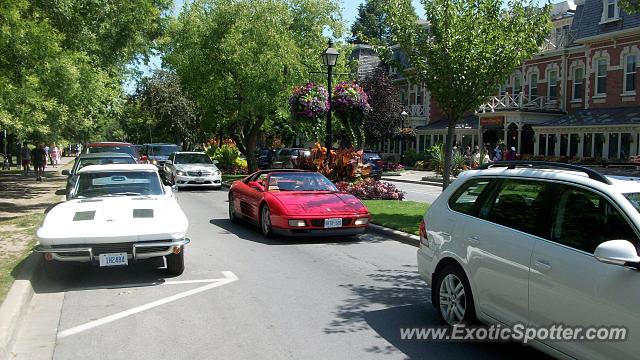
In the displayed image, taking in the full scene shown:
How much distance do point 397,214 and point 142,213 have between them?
24.2 ft

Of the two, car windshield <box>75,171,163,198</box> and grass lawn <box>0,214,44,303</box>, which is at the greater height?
car windshield <box>75,171,163,198</box>

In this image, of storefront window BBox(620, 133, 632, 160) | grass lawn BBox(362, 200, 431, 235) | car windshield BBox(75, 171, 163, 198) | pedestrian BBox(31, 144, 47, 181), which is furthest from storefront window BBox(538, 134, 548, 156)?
car windshield BBox(75, 171, 163, 198)

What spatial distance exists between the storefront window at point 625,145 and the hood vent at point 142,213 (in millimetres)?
26767

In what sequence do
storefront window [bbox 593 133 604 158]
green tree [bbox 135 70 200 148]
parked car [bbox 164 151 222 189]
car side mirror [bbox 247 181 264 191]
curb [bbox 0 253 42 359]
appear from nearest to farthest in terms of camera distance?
curb [bbox 0 253 42 359] → car side mirror [bbox 247 181 264 191] → parked car [bbox 164 151 222 189] → storefront window [bbox 593 133 604 158] → green tree [bbox 135 70 200 148]

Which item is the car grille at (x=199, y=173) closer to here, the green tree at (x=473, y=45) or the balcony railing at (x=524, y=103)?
the green tree at (x=473, y=45)

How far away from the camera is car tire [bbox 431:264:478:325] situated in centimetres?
521

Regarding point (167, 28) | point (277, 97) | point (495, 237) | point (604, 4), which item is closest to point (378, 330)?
point (495, 237)

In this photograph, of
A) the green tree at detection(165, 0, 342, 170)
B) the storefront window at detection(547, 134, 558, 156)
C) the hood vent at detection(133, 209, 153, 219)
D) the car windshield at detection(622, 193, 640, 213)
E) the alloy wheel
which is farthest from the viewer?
the storefront window at detection(547, 134, 558, 156)

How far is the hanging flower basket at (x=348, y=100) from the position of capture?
20.8 metres

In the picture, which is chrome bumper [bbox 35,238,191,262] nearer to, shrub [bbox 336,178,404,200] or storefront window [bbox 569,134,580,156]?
shrub [bbox 336,178,404,200]

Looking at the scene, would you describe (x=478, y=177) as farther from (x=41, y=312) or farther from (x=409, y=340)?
(x=41, y=312)

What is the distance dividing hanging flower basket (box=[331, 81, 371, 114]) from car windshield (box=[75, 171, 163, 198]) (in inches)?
498

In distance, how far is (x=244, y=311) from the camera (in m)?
6.19

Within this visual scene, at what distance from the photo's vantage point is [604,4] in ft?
98.6
